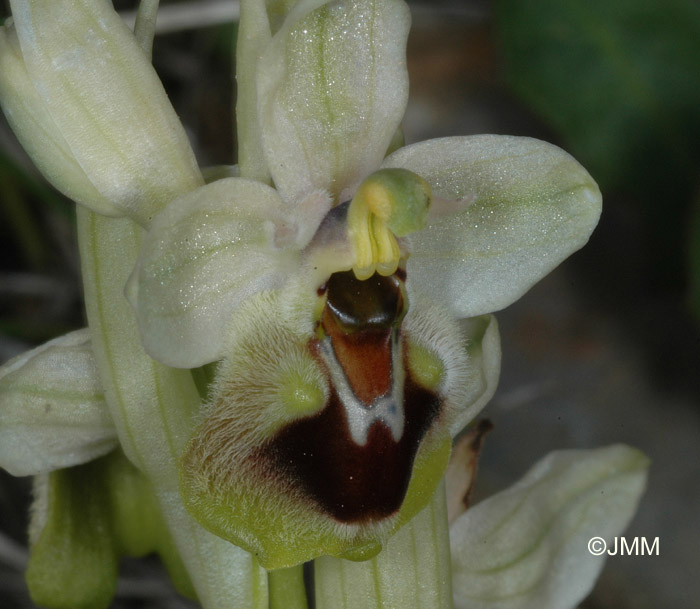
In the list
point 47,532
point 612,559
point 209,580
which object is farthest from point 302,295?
point 612,559

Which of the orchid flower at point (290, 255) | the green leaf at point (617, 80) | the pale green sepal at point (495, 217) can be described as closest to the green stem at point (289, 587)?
the orchid flower at point (290, 255)

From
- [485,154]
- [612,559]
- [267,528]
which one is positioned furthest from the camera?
[612,559]

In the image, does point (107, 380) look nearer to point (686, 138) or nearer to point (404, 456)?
point (404, 456)

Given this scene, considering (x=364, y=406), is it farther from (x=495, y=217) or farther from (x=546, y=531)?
(x=546, y=531)

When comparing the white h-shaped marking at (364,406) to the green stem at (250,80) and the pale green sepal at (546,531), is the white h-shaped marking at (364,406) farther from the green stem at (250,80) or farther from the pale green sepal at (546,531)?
the pale green sepal at (546,531)

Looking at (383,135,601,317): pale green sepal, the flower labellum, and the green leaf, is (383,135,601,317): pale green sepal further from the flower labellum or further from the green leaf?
the green leaf

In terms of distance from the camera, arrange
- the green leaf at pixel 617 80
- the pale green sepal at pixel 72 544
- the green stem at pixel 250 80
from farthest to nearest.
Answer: the green leaf at pixel 617 80 → the pale green sepal at pixel 72 544 → the green stem at pixel 250 80
